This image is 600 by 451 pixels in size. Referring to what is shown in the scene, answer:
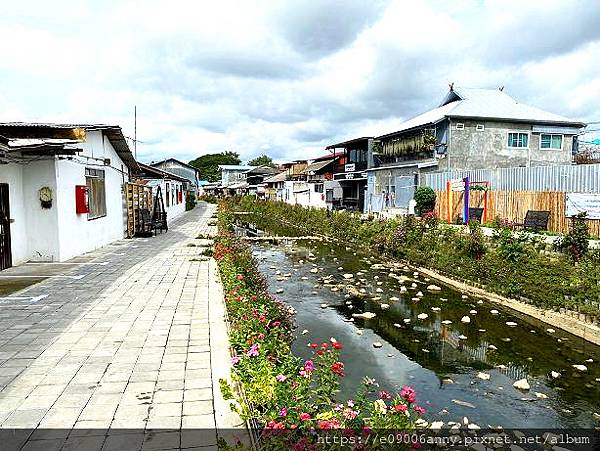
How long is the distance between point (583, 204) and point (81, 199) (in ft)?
48.4

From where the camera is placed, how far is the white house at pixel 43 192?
10.1 meters

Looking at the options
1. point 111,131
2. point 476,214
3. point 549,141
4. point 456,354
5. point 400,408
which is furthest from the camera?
point 549,141

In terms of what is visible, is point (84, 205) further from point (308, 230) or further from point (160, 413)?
point (308, 230)

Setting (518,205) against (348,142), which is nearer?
(518,205)

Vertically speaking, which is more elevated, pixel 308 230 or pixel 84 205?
pixel 84 205

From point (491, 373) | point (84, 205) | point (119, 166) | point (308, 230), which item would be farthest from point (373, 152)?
point (491, 373)

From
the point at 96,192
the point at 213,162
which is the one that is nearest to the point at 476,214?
the point at 96,192

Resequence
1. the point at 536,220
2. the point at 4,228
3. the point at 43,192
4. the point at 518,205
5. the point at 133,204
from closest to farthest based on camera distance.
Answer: the point at 4,228, the point at 43,192, the point at 536,220, the point at 518,205, the point at 133,204

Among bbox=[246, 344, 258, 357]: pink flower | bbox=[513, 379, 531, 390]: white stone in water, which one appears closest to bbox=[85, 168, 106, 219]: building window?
bbox=[246, 344, 258, 357]: pink flower

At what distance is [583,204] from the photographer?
1294 centimetres

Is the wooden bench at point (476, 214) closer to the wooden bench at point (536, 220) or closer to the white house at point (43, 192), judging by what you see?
the wooden bench at point (536, 220)

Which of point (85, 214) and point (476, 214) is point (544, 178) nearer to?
point (476, 214)

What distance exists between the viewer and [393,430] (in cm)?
296

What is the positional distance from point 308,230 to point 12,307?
72.8 feet
